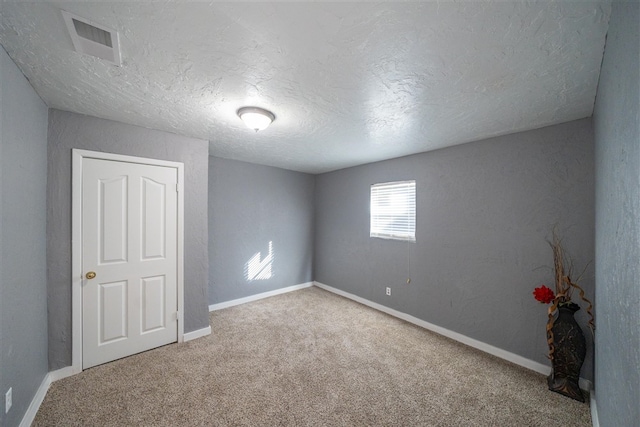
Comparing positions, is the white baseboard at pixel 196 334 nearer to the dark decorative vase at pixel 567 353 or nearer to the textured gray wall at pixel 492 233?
the textured gray wall at pixel 492 233

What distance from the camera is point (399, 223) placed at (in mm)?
3488

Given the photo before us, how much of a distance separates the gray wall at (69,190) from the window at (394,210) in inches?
104

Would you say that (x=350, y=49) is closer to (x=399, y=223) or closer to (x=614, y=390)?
(x=614, y=390)

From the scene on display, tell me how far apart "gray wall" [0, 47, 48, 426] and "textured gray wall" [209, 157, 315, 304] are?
184cm

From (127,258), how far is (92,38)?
197 centimetres

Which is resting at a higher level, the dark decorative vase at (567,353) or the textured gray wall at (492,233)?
the textured gray wall at (492,233)

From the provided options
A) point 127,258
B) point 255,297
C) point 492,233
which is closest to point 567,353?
point 492,233

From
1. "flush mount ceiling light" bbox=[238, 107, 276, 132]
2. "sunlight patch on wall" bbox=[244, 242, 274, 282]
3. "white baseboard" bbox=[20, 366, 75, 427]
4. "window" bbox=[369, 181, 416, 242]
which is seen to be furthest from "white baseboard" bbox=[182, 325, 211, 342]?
"window" bbox=[369, 181, 416, 242]

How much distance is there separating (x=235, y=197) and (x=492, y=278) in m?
3.72

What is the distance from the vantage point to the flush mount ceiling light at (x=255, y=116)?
1.99 meters

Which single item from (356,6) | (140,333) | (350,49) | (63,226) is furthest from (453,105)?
(140,333)

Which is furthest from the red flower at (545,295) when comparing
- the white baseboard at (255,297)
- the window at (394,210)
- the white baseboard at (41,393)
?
the white baseboard at (41,393)

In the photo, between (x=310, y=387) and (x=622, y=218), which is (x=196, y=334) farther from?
(x=622, y=218)

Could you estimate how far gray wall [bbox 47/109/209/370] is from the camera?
204cm
